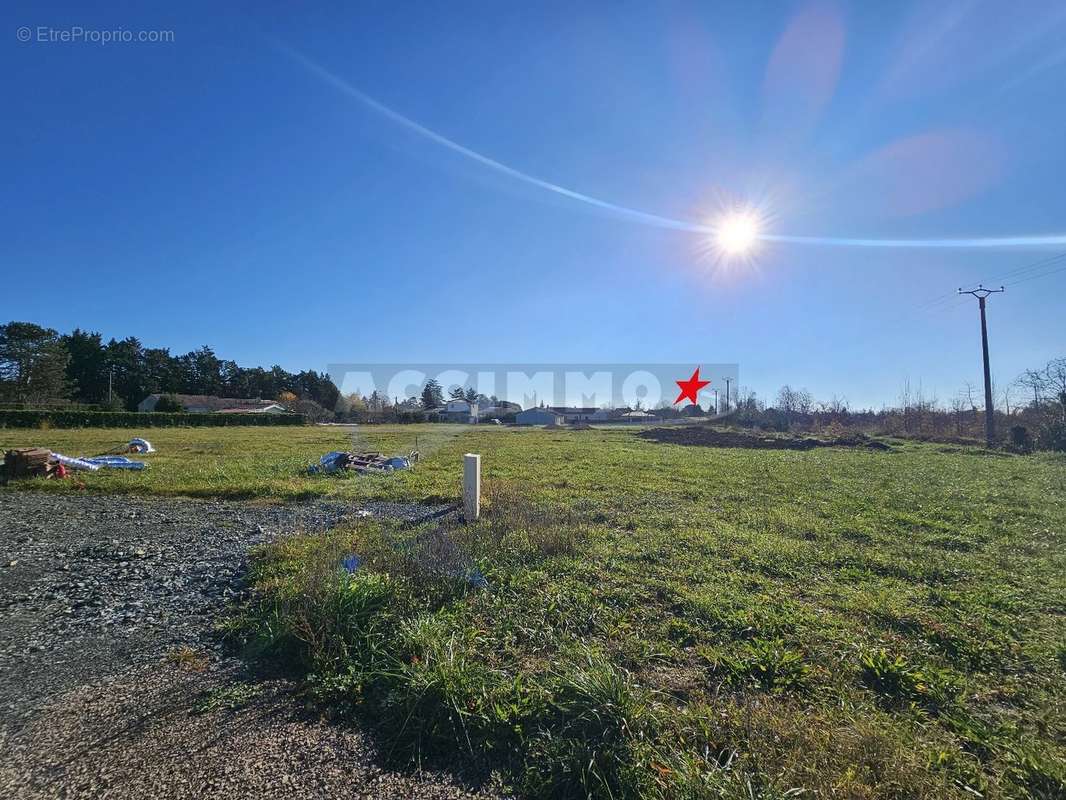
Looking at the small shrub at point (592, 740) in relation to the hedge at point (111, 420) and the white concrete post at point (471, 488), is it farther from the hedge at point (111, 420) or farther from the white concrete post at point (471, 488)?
the hedge at point (111, 420)

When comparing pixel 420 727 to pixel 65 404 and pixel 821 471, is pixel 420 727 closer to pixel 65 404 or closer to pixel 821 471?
pixel 821 471

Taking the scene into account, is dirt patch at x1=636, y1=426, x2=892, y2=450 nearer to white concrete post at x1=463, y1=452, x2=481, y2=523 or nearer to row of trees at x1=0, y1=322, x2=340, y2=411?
white concrete post at x1=463, y1=452, x2=481, y2=523

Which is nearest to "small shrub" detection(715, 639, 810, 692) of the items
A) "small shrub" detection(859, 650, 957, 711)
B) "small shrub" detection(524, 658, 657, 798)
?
"small shrub" detection(859, 650, 957, 711)

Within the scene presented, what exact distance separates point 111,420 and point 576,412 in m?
50.3

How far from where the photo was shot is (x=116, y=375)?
5334 centimetres

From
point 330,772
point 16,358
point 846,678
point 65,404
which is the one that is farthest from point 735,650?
point 16,358

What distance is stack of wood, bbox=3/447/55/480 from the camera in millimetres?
8555

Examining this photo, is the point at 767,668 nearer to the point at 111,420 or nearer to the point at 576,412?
the point at 111,420

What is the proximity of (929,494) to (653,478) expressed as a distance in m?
4.64

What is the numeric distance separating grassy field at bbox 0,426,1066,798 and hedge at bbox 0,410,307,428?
3571cm

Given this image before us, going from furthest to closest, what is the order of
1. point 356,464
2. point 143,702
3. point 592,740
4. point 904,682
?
point 356,464, point 904,682, point 143,702, point 592,740

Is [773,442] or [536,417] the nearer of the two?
[773,442]

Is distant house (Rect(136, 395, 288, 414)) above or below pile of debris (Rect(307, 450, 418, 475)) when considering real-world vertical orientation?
above

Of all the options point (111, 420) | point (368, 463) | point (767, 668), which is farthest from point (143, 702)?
point (111, 420)
